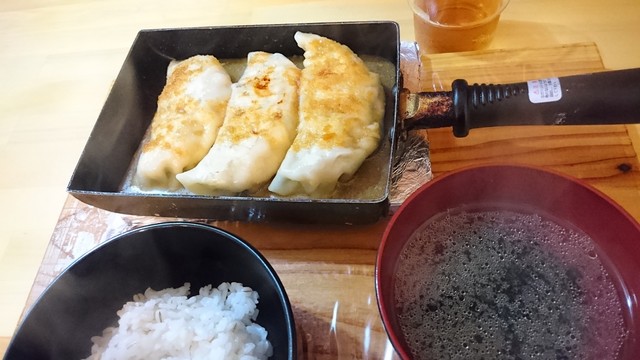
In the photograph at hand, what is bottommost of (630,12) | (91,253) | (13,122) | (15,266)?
(15,266)

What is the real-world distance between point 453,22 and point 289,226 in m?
0.69

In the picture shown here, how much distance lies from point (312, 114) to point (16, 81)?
42.4 inches

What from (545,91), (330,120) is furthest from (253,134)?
(545,91)

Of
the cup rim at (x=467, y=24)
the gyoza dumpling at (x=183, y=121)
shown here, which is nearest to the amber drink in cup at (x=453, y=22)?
the cup rim at (x=467, y=24)

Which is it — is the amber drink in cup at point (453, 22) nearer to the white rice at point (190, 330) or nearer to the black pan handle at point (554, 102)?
the black pan handle at point (554, 102)

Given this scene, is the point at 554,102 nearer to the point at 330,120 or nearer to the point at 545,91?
the point at 545,91

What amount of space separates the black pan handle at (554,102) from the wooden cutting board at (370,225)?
0.52ft

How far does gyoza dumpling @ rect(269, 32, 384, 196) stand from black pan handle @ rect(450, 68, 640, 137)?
214mm

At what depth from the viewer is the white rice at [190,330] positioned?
0.81 meters

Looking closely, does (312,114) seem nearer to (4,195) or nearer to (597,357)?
(597,357)

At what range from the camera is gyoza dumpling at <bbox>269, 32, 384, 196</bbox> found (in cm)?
104

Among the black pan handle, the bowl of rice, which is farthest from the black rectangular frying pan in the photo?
the bowl of rice

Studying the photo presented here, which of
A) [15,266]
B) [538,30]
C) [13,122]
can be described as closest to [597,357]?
[538,30]

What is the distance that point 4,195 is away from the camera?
1316 mm
